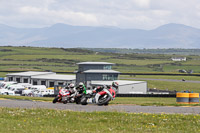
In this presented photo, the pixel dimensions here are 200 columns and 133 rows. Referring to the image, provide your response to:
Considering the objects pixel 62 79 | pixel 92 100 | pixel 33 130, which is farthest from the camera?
pixel 62 79

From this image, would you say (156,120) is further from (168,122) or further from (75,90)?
(75,90)

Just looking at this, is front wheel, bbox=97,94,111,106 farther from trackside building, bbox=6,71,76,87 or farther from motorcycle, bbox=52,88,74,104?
trackside building, bbox=6,71,76,87

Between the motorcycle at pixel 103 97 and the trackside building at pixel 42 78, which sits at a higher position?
the trackside building at pixel 42 78

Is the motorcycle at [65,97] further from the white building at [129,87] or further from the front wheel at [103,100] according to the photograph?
the white building at [129,87]

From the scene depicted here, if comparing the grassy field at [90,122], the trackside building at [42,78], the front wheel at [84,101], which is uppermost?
the trackside building at [42,78]

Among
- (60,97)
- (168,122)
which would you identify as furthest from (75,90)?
(168,122)

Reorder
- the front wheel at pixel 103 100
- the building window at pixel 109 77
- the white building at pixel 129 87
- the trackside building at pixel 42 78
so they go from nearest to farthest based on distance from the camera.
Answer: the front wheel at pixel 103 100 → the white building at pixel 129 87 → the building window at pixel 109 77 → the trackside building at pixel 42 78

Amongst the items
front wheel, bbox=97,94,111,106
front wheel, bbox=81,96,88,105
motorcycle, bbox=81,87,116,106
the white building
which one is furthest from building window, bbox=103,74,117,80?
front wheel, bbox=97,94,111,106

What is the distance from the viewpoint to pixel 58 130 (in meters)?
15.2

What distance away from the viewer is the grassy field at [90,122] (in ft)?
51.0

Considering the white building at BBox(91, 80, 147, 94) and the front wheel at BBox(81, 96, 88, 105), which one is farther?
the white building at BBox(91, 80, 147, 94)

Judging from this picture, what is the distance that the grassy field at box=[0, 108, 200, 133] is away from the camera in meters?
15.6

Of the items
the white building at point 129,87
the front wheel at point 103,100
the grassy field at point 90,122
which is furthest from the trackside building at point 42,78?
the grassy field at point 90,122

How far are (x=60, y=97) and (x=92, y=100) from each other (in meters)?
3.10
